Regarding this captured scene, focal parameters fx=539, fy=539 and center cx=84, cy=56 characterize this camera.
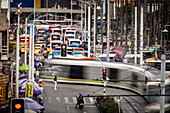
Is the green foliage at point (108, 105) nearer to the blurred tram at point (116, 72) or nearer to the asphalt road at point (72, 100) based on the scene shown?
the asphalt road at point (72, 100)

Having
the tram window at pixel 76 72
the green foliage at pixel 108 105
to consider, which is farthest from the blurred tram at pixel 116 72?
the green foliage at pixel 108 105

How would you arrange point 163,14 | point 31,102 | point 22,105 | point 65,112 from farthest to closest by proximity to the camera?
point 163,14, point 65,112, point 31,102, point 22,105

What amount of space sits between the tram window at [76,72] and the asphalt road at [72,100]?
3.62 ft

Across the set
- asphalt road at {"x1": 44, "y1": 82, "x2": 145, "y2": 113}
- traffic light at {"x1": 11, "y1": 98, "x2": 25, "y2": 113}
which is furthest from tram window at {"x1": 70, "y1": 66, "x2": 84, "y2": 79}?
traffic light at {"x1": 11, "y1": 98, "x2": 25, "y2": 113}

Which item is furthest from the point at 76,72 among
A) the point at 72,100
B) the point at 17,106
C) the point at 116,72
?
the point at 17,106

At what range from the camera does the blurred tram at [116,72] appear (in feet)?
101

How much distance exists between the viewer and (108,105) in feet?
115

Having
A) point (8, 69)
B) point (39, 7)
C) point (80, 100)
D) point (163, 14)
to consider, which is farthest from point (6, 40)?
point (39, 7)

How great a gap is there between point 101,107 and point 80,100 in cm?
167

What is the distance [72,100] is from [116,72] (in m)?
5.30

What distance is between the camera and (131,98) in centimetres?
3762

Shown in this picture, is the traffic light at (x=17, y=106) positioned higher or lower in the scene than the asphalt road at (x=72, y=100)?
higher

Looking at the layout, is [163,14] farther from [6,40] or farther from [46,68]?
[6,40]

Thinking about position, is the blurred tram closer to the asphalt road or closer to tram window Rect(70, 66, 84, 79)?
tram window Rect(70, 66, 84, 79)
